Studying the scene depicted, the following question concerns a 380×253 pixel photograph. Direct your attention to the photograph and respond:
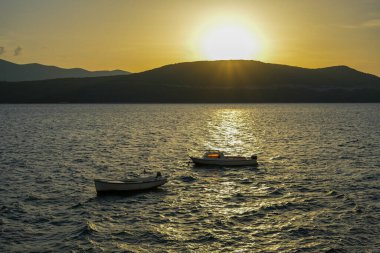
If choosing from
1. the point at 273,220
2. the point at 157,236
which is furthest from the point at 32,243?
the point at 273,220

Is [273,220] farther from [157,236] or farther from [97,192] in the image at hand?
[97,192]

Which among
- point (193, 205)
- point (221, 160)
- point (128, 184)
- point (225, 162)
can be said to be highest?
point (221, 160)

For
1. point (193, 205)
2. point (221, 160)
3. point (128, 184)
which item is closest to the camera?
point (193, 205)

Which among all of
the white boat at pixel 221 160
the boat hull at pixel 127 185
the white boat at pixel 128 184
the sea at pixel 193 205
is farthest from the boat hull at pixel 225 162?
the boat hull at pixel 127 185

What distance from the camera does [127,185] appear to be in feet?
144

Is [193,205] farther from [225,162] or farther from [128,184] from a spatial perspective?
[225,162]

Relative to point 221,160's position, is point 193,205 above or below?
below

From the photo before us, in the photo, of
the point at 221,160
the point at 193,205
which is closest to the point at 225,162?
the point at 221,160

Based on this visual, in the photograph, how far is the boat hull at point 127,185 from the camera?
4300 cm

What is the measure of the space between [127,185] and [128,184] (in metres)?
0.15

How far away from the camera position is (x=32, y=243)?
1152 inches

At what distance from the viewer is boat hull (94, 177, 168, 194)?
4300cm

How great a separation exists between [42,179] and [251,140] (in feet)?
202

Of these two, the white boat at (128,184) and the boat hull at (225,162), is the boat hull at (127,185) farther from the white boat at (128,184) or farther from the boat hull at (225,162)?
the boat hull at (225,162)
